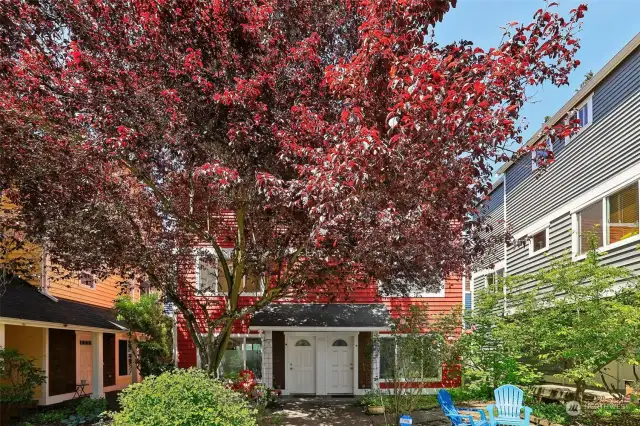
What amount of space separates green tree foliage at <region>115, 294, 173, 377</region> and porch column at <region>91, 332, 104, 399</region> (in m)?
1.11

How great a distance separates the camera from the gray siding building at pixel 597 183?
1134cm

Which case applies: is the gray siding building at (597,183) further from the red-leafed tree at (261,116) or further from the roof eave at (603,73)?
the red-leafed tree at (261,116)

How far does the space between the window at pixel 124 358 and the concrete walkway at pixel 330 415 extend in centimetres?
794

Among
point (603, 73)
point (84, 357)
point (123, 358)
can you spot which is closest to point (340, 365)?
point (84, 357)

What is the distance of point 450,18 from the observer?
614cm

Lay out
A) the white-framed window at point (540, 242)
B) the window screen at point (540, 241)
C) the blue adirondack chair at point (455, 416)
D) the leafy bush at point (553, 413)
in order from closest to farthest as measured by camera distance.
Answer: the blue adirondack chair at point (455, 416) < the leafy bush at point (553, 413) < the white-framed window at point (540, 242) < the window screen at point (540, 241)

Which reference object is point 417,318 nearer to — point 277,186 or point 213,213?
point 213,213

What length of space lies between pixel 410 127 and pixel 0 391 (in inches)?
392

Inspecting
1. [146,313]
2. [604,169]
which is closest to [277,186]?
[604,169]

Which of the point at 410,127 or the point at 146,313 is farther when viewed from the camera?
the point at 146,313

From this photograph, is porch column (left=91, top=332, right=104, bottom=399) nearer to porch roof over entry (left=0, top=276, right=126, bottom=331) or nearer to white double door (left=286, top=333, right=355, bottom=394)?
porch roof over entry (left=0, top=276, right=126, bottom=331)

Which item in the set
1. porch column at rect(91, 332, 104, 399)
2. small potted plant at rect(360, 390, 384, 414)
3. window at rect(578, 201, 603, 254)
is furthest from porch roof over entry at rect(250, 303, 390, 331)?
window at rect(578, 201, 603, 254)

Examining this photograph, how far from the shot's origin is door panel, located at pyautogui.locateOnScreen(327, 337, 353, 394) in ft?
53.5

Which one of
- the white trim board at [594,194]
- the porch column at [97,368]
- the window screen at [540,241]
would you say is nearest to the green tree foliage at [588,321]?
the white trim board at [594,194]
